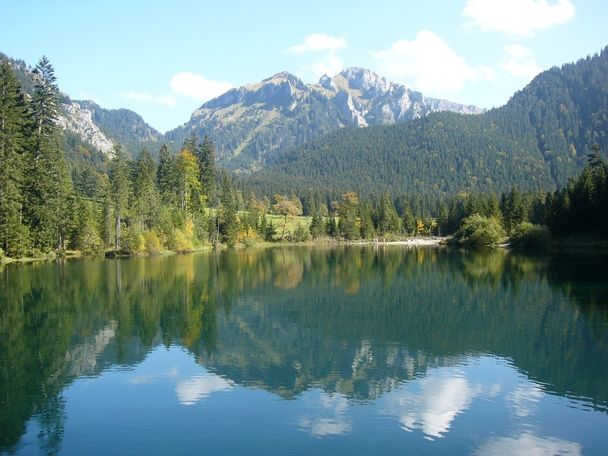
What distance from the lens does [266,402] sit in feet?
58.0

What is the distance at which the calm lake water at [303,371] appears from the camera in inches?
577

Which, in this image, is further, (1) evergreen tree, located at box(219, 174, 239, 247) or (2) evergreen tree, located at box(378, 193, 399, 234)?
(2) evergreen tree, located at box(378, 193, 399, 234)

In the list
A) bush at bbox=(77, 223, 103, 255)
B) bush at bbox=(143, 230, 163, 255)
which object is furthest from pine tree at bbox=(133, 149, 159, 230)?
bush at bbox=(77, 223, 103, 255)

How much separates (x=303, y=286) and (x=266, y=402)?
101ft

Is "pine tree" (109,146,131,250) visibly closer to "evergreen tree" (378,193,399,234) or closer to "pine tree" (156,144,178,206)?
"pine tree" (156,144,178,206)

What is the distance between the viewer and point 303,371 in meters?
21.3

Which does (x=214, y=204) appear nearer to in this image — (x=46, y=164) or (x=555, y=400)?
(x=46, y=164)

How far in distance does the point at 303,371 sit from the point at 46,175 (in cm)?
6016

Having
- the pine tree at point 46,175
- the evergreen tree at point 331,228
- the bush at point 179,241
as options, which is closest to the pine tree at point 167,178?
the bush at point 179,241

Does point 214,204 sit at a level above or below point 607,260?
above

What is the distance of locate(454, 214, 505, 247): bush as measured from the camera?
110438mm

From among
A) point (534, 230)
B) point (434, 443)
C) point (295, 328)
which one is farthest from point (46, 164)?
A: point (534, 230)

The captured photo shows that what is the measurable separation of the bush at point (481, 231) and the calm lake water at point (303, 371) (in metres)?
68.3

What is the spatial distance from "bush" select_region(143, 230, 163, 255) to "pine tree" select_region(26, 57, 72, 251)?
41.2ft
